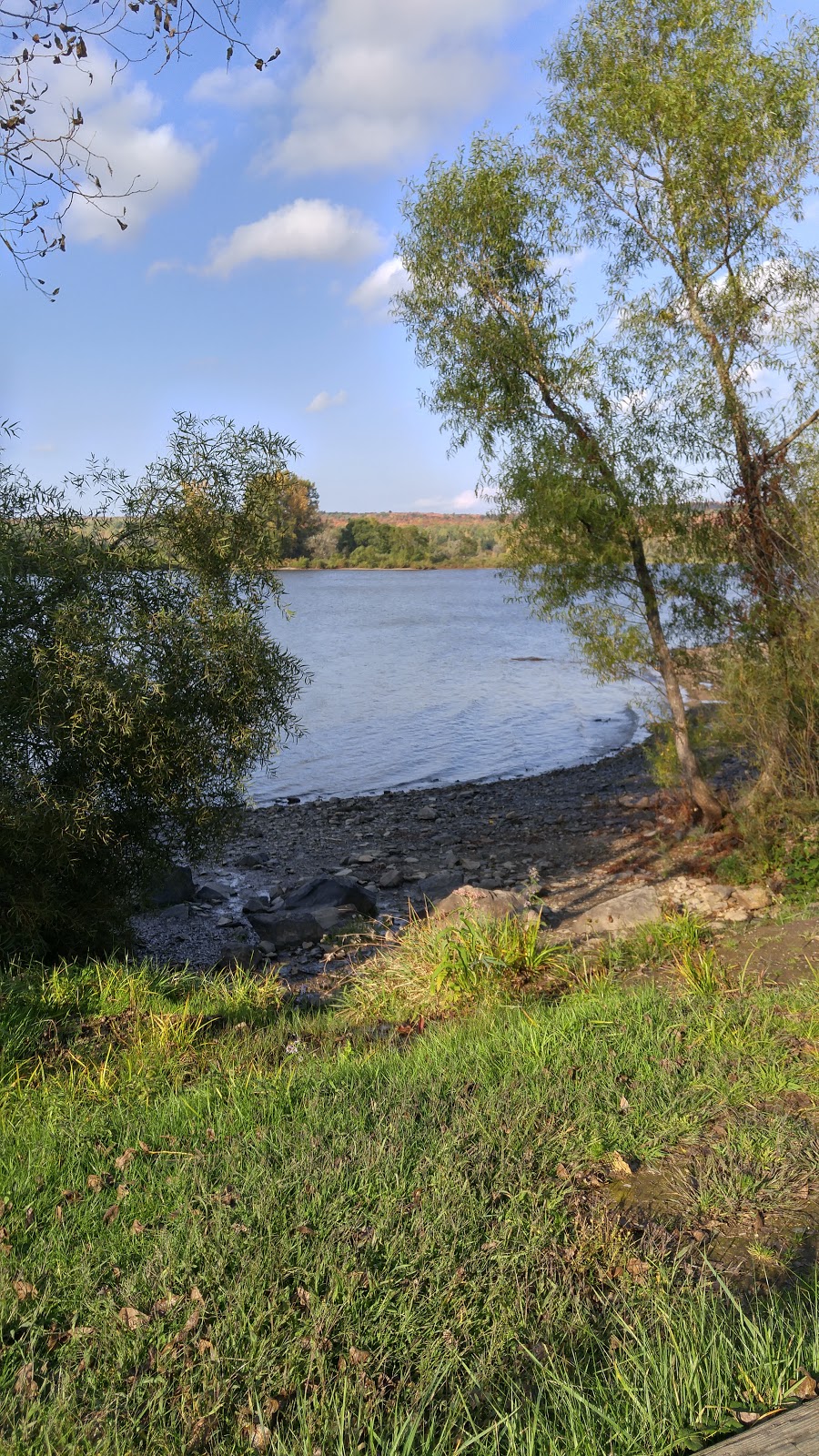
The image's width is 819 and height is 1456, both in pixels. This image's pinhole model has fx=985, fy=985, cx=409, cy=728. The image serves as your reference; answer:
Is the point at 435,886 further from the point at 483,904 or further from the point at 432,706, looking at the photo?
the point at 432,706

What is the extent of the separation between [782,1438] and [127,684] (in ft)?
20.5

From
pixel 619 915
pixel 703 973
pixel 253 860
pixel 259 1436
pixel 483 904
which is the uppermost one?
pixel 259 1436

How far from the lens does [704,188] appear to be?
1083 cm

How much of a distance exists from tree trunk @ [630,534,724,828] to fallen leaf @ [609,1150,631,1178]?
28.5ft

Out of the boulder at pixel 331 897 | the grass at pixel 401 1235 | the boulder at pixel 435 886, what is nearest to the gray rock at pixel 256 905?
the boulder at pixel 331 897

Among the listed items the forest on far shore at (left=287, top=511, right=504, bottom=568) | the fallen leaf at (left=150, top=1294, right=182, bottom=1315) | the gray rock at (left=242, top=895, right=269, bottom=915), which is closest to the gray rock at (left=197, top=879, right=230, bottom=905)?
the gray rock at (left=242, top=895, right=269, bottom=915)

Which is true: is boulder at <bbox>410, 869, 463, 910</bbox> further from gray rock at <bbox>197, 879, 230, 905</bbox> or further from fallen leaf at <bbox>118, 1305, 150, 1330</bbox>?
fallen leaf at <bbox>118, 1305, 150, 1330</bbox>

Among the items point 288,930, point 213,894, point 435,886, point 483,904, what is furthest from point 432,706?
point 483,904

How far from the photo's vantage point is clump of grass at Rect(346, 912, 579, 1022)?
6559 mm

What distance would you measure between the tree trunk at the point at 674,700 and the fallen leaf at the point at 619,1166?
868 centimetres

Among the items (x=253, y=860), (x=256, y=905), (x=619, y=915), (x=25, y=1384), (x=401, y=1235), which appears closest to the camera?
(x=25, y=1384)

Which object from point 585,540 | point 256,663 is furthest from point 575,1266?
point 585,540

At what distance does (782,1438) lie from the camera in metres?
2.38

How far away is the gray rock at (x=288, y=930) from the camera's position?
10.6m
